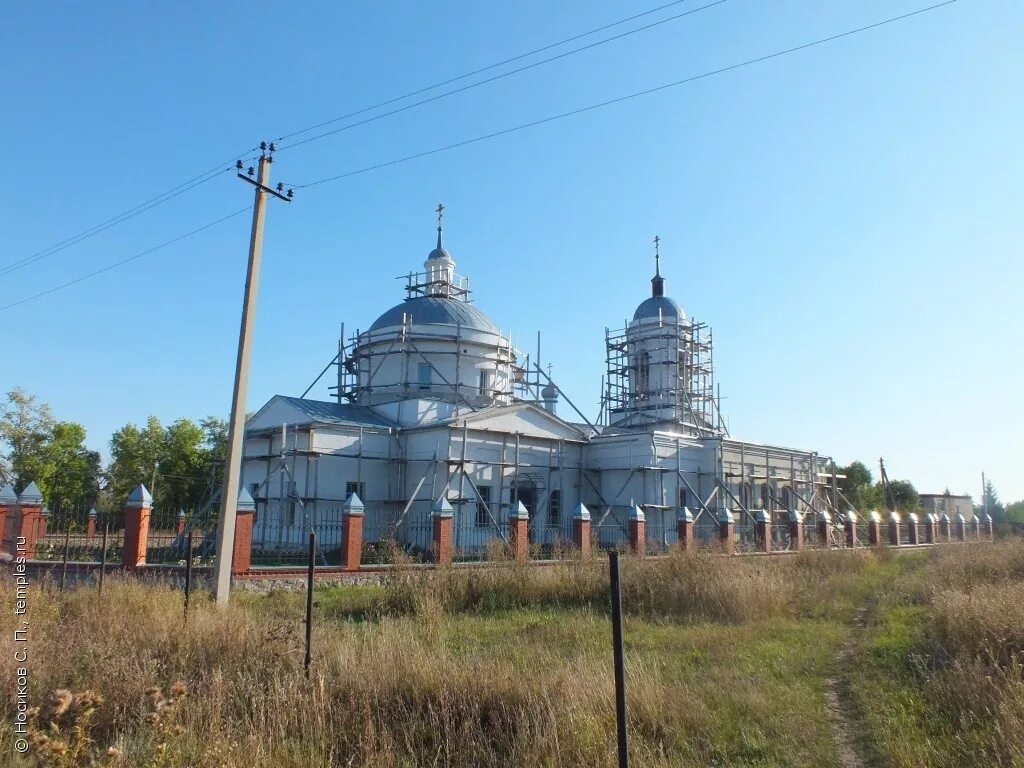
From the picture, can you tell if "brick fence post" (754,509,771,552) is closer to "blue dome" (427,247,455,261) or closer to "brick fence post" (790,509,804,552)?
"brick fence post" (790,509,804,552)

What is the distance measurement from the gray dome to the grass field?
19.0m

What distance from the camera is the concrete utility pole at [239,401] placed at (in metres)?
11.5

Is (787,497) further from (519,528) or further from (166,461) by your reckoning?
(166,461)

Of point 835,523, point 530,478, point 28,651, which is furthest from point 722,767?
point 835,523

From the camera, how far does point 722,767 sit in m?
5.90

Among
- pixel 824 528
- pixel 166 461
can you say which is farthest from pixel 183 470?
pixel 824 528

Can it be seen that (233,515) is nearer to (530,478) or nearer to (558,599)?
(558,599)

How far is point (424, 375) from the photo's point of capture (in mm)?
29484

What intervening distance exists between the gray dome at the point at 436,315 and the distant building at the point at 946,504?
41496 millimetres

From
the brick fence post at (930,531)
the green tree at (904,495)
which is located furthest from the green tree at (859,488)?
the brick fence post at (930,531)

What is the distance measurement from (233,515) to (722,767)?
27.5 ft

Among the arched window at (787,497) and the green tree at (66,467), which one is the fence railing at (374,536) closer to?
the arched window at (787,497)

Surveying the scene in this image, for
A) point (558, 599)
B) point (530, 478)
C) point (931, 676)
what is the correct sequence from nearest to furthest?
point (931, 676) < point (558, 599) < point (530, 478)

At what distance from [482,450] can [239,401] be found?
15013 millimetres
